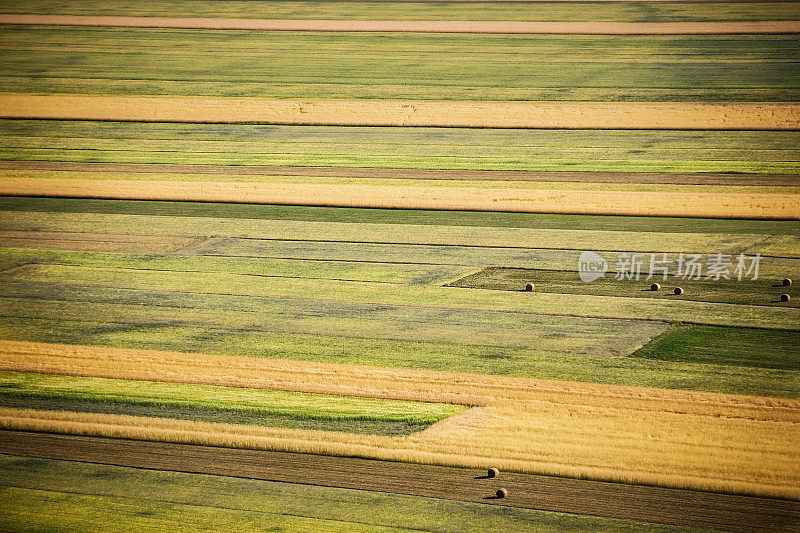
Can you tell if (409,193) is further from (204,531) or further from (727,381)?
(204,531)

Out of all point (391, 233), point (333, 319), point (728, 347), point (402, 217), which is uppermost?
point (402, 217)

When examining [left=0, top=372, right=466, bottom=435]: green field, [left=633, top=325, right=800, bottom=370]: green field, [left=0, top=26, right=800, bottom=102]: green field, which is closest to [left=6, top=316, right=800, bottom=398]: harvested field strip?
[left=633, top=325, right=800, bottom=370]: green field

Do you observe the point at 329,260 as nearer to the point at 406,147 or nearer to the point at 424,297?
the point at 424,297

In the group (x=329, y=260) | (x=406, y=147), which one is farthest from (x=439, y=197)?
(x=329, y=260)

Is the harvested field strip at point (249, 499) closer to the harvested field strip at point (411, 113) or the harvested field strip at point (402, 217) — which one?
the harvested field strip at point (402, 217)

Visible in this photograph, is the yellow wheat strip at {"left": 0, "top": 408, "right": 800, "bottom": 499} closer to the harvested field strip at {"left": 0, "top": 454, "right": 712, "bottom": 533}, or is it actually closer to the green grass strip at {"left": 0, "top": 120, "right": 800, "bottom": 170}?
the harvested field strip at {"left": 0, "top": 454, "right": 712, "bottom": 533}
